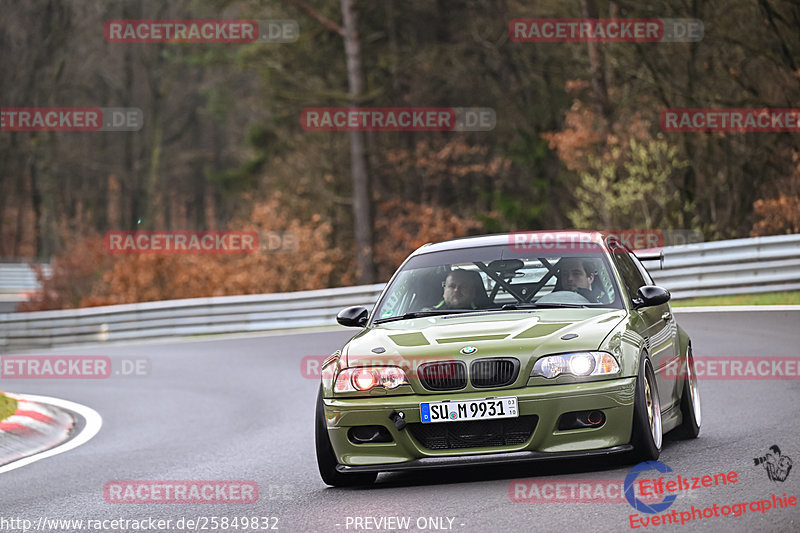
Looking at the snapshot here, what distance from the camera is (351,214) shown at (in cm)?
3978

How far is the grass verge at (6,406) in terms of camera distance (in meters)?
13.1

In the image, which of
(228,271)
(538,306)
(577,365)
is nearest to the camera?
(577,365)

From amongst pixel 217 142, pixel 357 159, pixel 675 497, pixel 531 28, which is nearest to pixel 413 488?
pixel 675 497

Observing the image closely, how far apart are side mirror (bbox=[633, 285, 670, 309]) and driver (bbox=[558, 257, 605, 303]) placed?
244 mm

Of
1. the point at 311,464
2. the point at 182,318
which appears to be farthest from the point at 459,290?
the point at 182,318

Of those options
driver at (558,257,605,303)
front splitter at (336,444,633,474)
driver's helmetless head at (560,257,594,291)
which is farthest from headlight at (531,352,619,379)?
driver's helmetless head at (560,257,594,291)

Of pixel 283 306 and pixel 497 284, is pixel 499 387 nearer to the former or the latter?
pixel 497 284

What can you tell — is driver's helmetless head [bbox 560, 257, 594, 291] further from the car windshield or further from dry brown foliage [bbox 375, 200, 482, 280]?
dry brown foliage [bbox 375, 200, 482, 280]

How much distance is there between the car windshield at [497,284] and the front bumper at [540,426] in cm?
115

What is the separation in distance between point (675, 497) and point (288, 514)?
2067 mm

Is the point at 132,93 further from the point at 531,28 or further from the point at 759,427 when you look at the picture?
the point at 759,427

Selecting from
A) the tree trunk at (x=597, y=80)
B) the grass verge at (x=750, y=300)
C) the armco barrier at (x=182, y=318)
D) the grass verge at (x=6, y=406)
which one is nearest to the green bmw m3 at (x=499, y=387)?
the grass verge at (x=6, y=406)

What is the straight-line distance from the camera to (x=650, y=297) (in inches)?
321

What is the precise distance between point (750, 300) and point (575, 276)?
12.3 meters
